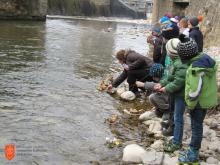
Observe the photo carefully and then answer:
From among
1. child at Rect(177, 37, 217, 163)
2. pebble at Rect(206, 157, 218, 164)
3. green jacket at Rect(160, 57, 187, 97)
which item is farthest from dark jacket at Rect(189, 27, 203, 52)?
pebble at Rect(206, 157, 218, 164)

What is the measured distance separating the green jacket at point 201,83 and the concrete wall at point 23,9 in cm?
2846

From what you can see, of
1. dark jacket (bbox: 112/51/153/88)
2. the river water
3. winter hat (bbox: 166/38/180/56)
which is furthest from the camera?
dark jacket (bbox: 112/51/153/88)

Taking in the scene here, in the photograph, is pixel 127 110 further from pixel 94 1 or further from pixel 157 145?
pixel 94 1

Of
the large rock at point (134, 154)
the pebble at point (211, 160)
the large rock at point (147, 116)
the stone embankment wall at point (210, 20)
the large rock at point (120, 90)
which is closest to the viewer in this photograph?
the pebble at point (211, 160)

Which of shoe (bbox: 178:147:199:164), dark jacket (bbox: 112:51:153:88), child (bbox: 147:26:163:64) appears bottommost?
shoe (bbox: 178:147:199:164)

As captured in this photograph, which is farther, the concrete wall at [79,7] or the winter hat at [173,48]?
the concrete wall at [79,7]

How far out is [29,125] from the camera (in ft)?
23.9

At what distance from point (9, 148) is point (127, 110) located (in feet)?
11.4

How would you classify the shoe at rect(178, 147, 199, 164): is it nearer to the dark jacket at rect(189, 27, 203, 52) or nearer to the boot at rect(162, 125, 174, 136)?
the boot at rect(162, 125, 174, 136)

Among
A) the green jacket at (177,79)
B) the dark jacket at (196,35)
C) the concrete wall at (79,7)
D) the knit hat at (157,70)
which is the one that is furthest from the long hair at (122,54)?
the concrete wall at (79,7)

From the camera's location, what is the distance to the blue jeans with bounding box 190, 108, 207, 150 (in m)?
5.67

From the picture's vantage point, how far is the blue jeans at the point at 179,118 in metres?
6.30

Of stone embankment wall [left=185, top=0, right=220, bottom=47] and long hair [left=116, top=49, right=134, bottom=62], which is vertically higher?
stone embankment wall [left=185, top=0, right=220, bottom=47]

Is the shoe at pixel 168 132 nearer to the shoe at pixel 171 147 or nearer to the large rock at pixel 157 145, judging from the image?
the large rock at pixel 157 145
